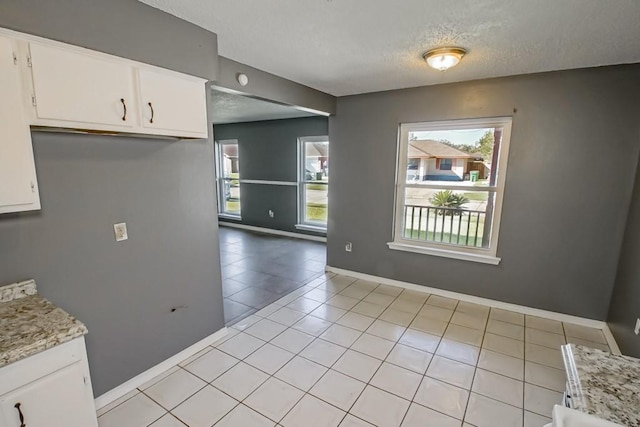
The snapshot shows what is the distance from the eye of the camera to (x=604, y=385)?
994mm

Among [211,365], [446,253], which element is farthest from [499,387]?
[211,365]

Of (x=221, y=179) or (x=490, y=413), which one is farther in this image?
(x=221, y=179)

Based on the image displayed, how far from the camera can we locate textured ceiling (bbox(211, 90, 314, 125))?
4.16 m

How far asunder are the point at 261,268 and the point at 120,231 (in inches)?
102

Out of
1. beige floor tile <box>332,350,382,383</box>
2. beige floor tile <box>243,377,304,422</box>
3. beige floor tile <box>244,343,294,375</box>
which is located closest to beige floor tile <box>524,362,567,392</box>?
beige floor tile <box>332,350,382,383</box>

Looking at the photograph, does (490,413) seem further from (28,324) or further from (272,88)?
(272,88)

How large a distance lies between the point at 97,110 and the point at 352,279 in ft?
10.6

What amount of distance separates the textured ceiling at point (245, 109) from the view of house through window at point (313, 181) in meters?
0.67

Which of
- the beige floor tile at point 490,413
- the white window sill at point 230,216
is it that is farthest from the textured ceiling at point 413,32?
the white window sill at point 230,216

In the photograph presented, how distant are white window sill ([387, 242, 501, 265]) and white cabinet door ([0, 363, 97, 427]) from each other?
308cm

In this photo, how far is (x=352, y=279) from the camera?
400 centimetres

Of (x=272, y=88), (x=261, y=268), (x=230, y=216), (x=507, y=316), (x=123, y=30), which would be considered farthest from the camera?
(x=230, y=216)

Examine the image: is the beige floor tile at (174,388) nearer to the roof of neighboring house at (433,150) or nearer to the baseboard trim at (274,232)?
the roof of neighboring house at (433,150)

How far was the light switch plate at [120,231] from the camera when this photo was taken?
6.17 ft
